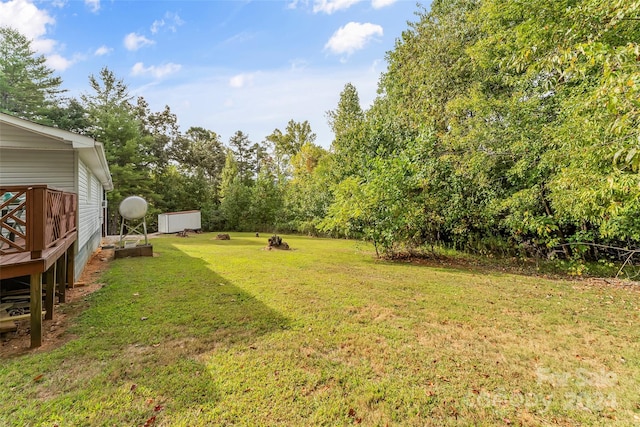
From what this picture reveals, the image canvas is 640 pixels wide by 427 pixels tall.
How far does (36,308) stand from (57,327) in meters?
0.84

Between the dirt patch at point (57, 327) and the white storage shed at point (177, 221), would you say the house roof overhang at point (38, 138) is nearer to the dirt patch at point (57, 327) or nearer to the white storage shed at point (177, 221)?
the dirt patch at point (57, 327)

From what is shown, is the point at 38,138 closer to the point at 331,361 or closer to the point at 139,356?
the point at 139,356

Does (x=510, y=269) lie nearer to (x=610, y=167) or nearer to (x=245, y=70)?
Answer: (x=610, y=167)

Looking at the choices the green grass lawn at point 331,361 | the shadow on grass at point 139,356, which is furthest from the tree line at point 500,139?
the shadow on grass at point 139,356

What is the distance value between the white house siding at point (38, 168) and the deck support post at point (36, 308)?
331 centimetres

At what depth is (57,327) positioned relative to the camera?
3.79 metres

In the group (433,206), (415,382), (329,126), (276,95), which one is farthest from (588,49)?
(329,126)

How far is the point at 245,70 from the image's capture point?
9828 mm

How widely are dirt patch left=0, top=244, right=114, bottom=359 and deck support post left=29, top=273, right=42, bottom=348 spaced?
11 cm

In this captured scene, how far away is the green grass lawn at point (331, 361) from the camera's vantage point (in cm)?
227

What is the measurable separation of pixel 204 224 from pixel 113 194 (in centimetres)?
641

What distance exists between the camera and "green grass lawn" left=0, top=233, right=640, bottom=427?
2268 millimetres

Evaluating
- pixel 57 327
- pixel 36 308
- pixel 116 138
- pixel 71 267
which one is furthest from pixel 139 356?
pixel 116 138

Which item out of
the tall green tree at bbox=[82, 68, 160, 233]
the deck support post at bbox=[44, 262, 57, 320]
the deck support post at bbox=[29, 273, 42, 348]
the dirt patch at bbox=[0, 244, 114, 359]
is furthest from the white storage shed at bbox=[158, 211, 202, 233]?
the deck support post at bbox=[29, 273, 42, 348]
